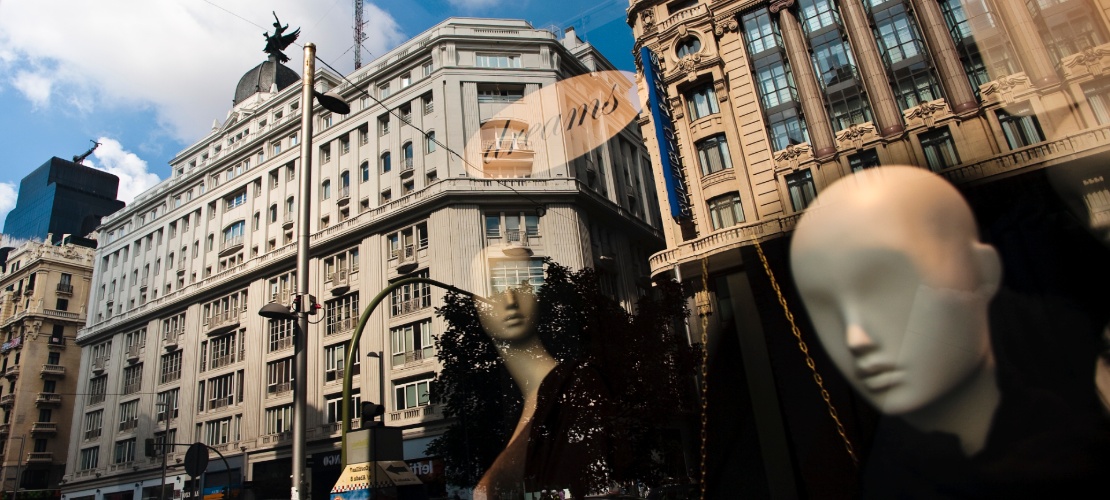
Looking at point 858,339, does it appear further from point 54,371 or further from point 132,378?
point 54,371

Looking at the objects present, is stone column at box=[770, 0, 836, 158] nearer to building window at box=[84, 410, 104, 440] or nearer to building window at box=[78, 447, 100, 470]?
building window at box=[84, 410, 104, 440]

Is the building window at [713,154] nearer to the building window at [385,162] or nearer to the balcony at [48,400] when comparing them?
the building window at [385,162]

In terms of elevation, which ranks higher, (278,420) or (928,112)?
(928,112)

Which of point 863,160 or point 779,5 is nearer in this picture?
point 863,160

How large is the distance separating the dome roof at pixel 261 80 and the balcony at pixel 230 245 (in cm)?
224

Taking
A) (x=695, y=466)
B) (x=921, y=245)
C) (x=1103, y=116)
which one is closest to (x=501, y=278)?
(x=695, y=466)

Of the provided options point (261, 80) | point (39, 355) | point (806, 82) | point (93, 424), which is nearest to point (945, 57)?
point (806, 82)

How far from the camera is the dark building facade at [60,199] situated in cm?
865

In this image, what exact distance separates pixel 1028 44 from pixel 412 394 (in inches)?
199

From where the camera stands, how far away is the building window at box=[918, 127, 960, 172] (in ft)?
10.9

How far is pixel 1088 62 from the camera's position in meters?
3.23

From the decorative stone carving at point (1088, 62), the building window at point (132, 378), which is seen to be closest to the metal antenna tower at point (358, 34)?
the decorative stone carving at point (1088, 62)

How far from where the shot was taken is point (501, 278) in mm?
4348

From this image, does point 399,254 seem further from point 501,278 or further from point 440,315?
point 501,278
